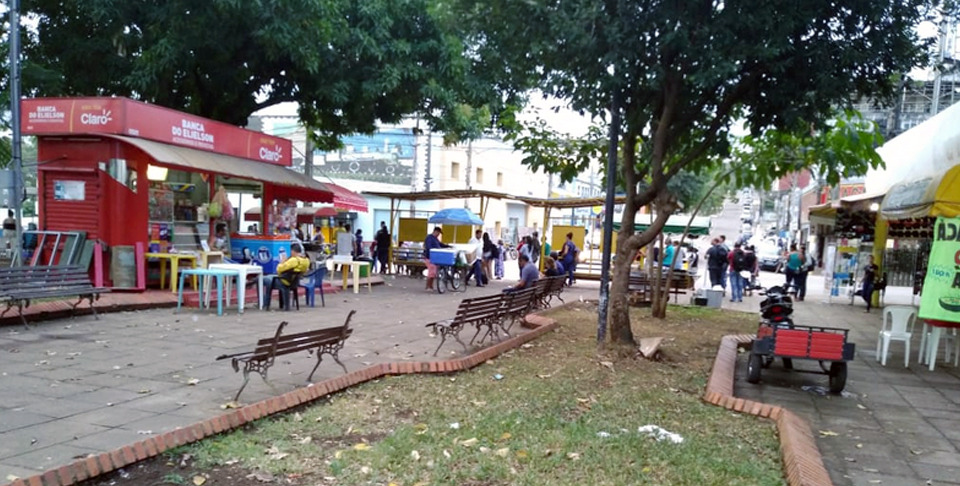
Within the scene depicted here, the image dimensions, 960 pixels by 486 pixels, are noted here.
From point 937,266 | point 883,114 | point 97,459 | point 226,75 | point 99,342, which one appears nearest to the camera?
point 97,459

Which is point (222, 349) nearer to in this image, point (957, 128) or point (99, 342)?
point (99, 342)

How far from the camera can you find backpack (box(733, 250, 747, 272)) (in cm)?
1759

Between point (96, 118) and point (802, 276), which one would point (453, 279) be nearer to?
point (96, 118)

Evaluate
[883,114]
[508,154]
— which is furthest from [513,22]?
[508,154]

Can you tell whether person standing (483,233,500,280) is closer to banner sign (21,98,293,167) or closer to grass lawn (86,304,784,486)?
banner sign (21,98,293,167)

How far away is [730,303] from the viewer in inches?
679

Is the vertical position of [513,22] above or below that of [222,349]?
above

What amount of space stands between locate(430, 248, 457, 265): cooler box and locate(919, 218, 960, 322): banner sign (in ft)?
32.4

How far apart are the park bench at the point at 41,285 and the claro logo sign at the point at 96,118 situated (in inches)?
117

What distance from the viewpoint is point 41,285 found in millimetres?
9094

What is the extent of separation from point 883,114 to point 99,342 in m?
35.2

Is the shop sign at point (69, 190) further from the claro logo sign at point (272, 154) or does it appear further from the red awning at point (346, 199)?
the red awning at point (346, 199)

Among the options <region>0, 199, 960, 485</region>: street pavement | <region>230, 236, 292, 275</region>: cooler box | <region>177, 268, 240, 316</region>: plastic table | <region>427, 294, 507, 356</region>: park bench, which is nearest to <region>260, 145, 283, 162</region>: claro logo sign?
<region>230, 236, 292, 275</region>: cooler box

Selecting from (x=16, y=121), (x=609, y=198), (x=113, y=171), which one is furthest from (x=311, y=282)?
(x=609, y=198)
